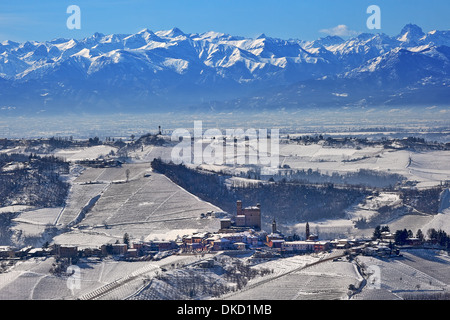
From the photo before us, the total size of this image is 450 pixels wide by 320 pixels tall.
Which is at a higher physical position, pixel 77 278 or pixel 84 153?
pixel 84 153

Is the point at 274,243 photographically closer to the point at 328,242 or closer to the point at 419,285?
the point at 328,242

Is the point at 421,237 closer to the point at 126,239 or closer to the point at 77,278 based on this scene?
the point at 126,239

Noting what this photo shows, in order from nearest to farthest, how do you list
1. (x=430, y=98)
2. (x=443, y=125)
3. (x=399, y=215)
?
(x=399, y=215) → (x=443, y=125) → (x=430, y=98)

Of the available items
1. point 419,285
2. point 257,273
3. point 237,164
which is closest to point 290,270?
point 257,273
